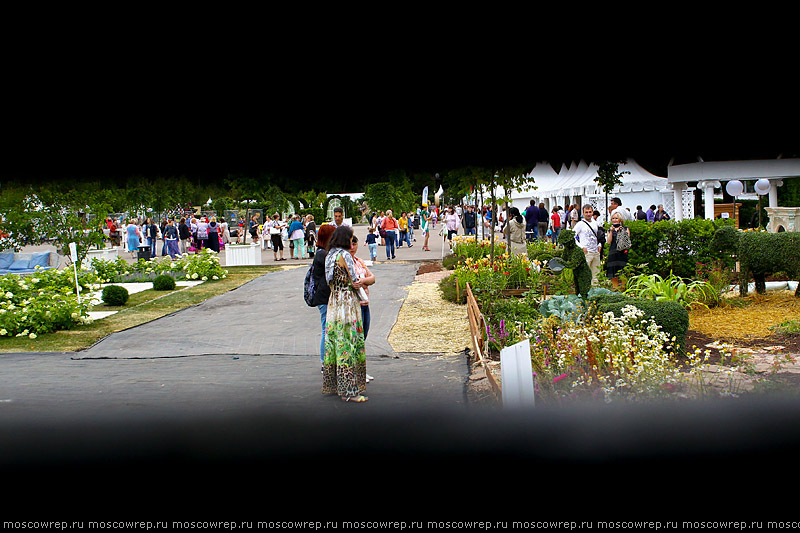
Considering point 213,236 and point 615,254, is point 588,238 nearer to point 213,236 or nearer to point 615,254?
point 615,254

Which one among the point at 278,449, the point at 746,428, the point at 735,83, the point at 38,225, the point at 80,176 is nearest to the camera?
the point at 735,83

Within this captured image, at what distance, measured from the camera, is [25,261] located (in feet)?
68.0

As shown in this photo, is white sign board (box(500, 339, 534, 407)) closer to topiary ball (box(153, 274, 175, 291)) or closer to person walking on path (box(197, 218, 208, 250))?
topiary ball (box(153, 274, 175, 291))

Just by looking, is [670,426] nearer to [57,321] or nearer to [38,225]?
[57,321]

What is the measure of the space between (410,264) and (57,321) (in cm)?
1254

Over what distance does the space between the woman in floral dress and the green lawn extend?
514 centimetres

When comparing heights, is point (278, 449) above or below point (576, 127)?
below

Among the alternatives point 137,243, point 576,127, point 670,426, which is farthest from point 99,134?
point 137,243

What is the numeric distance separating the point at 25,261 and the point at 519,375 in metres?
20.1

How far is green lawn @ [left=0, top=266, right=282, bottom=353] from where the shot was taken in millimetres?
10594

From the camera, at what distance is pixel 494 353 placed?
8969mm

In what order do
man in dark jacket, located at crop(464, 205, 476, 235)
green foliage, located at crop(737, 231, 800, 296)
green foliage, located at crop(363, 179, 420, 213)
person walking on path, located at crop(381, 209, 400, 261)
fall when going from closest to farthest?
green foliage, located at crop(363, 179, 420, 213) < green foliage, located at crop(737, 231, 800, 296) < person walking on path, located at crop(381, 209, 400, 261) < man in dark jacket, located at crop(464, 205, 476, 235)

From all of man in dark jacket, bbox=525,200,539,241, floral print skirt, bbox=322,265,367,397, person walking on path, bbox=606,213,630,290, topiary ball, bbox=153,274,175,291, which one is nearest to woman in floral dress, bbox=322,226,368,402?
floral print skirt, bbox=322,265,367,397

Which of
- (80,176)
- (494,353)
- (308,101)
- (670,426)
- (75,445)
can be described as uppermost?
(308,101)
